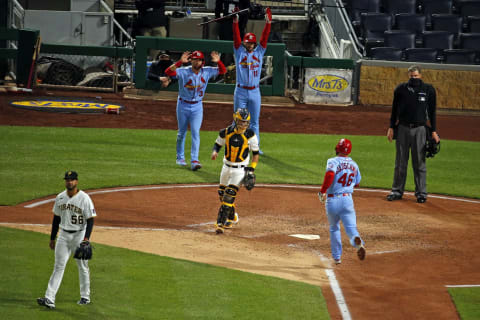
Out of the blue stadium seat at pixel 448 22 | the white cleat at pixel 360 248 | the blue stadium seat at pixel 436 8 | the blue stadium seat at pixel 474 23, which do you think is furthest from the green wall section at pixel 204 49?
the white cleat at pixel 360 248

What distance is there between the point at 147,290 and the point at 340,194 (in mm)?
3113

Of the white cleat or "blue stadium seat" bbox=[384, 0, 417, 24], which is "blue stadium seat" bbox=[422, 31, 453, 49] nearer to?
"blue stadium seat" bbox=[384, 0, 417, 24]

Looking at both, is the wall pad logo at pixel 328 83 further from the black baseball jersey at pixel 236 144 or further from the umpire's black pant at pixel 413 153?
the black baseball jersey at pixel 236 144

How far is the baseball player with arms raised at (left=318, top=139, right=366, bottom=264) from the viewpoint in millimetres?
10867

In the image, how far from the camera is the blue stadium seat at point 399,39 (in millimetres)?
29844

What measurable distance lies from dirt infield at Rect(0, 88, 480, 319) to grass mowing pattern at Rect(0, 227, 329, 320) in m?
0.43

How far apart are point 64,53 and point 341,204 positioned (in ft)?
62.6

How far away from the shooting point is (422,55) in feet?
95.6

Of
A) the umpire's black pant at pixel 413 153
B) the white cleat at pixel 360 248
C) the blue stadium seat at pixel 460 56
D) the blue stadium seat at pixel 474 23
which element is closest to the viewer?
the white cleat at pixel 360 248

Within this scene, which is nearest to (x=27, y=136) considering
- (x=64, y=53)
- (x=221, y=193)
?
(x=64, y=53)

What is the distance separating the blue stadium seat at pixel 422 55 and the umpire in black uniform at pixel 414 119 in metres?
14.1

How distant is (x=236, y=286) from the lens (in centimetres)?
1000

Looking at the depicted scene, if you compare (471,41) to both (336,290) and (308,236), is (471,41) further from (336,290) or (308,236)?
(336,290)

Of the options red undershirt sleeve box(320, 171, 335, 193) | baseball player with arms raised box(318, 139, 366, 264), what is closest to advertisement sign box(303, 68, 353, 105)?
baseball player with arms raised box(318, 139, 366, 264)
